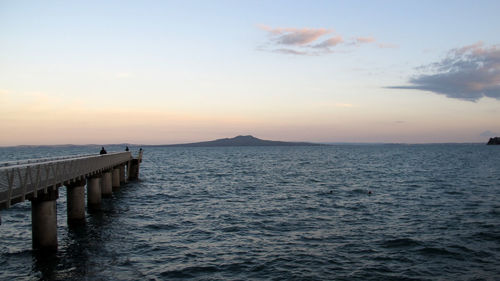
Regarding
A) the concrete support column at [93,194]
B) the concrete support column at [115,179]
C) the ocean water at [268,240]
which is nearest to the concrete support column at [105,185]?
the ocean water at [268,240]

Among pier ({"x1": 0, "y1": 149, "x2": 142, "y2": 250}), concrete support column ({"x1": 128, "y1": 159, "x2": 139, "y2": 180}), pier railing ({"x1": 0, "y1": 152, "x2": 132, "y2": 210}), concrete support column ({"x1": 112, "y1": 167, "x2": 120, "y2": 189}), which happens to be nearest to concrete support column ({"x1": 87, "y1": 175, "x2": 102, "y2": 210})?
pier ({"x1": 0, "y1": 149, "x2": 142, "y2": 250})

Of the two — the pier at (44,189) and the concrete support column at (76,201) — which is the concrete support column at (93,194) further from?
the concrete support column at (76,201)

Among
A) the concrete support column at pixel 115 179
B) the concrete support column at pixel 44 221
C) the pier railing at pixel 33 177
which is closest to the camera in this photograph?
the pier railing at pixel 33 177

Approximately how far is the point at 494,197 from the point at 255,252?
1155 inches

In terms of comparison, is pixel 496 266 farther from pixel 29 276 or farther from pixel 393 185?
pixel 393 185

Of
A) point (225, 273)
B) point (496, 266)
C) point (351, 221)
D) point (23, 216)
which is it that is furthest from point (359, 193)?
point (23, 216)

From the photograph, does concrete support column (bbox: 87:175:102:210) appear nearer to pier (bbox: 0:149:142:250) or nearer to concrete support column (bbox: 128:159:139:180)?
pier (bbox: 0:149:142:250)

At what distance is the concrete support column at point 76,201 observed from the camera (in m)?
25.6

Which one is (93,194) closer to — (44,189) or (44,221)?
(44,221)

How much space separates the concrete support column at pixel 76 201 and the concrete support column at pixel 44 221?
6.15 meters

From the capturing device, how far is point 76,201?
2595 cm

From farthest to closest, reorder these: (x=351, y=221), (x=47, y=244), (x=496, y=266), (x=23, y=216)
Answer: (x=23, y=216) < (x=351, y=221) < (x=47, y=244) < (x=496, y=266)

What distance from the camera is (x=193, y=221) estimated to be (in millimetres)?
27594

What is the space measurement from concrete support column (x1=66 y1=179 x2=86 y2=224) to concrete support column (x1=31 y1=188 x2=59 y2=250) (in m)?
6.15
